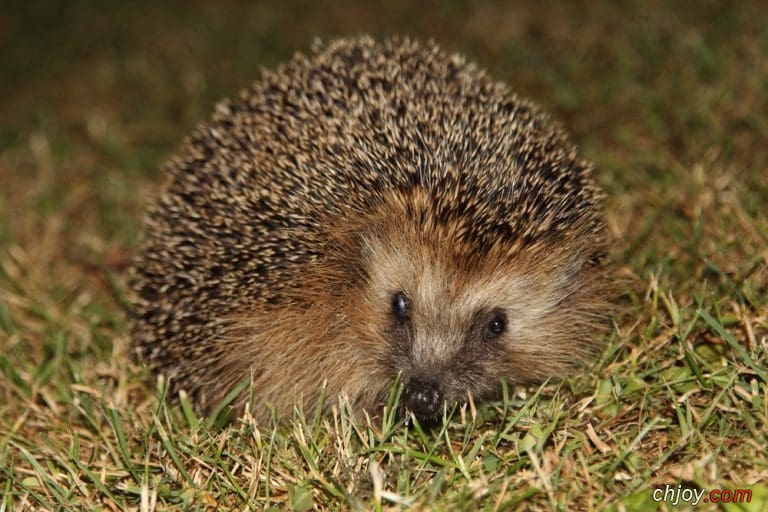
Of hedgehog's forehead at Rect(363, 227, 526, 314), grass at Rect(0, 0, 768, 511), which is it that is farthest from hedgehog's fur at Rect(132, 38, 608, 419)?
grass at Rect(0, 0, 768, 511)

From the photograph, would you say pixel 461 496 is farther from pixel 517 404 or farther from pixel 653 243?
pixel 653 243

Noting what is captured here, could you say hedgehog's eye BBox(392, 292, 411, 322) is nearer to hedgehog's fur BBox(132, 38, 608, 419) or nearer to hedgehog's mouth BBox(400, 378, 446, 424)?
hedgehog's fur BBox(132, 38, 608, 419)

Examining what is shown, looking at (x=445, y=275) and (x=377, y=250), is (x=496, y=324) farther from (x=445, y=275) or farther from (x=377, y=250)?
(x=377, y=250)

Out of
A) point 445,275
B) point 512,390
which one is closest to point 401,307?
point 445,275

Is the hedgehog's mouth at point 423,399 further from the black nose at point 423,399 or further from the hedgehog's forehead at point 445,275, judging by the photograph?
the hedgehog's forehead at point 445,275

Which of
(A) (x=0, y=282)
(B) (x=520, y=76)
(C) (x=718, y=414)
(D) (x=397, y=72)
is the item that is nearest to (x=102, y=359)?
(A) (x=0, y=282)

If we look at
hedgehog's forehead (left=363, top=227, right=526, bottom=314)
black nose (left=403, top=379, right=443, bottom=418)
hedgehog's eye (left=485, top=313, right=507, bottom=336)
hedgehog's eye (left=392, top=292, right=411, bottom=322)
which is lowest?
black nose (left=403, top=379, right=443, bottom=418)
